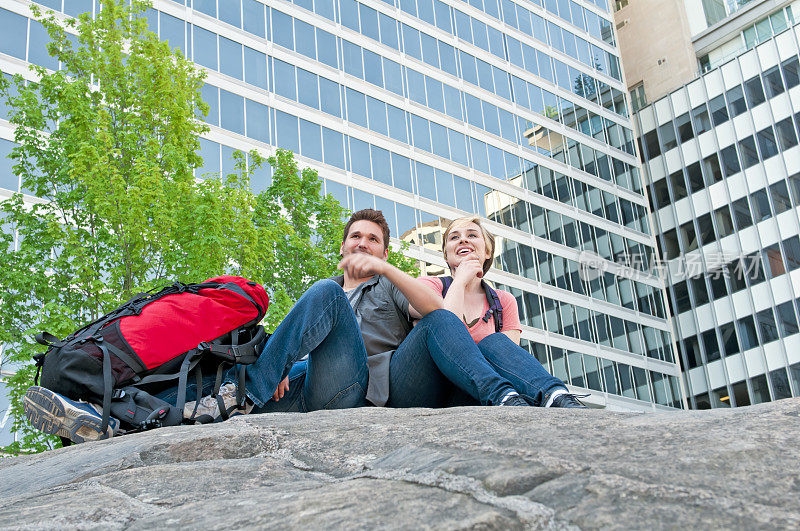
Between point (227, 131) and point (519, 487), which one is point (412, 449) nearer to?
point (519, 487)

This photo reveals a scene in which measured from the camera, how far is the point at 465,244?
4902 mm

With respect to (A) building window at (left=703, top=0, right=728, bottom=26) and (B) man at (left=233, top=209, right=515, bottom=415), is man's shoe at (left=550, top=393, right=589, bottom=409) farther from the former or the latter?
(A) building window at (left=703, top=0, right=728, bottom=26)

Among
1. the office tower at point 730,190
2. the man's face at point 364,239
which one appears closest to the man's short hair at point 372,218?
the man's face at point 364,239

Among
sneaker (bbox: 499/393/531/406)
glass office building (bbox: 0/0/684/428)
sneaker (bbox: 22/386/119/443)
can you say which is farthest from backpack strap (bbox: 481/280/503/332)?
glass office building (bbox: 0/0/684/428)

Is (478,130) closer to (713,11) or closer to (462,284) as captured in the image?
(713,11)

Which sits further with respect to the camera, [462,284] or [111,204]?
[111,204]

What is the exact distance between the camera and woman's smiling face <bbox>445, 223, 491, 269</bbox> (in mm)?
4898

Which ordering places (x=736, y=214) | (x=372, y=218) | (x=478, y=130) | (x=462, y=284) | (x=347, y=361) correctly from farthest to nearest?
(x=736, y=214)
(x=478, y=130)
(x=372, y=218)
(x=462, y=284)
(x=347, y=361)

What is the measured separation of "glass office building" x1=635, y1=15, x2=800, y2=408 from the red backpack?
35.8 meters

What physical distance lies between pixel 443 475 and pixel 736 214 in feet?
135

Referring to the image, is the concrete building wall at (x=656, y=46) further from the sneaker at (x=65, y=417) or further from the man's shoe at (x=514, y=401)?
the sneaker at (x=65, y=417)

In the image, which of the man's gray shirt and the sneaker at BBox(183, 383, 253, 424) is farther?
the man's gray shirt

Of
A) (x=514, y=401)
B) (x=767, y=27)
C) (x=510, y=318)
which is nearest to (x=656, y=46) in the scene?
(x=767, y=27)

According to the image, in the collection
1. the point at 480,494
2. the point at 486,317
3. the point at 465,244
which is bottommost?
the point at 480,494
